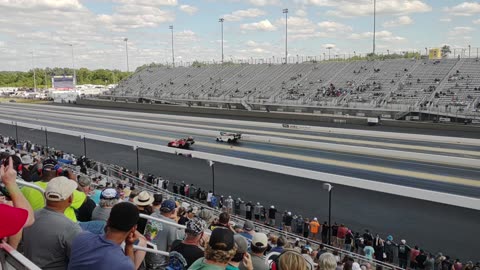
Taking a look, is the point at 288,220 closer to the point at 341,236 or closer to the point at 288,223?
the point at 288,223

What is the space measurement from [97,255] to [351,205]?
620 inches

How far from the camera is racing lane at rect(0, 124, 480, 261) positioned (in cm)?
1389

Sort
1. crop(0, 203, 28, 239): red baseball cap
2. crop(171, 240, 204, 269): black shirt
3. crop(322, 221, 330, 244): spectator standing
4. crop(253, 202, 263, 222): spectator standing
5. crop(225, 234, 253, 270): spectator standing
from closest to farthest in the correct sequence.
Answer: crop(0, 203, 28, 239): red baseball cap, crop(225, 234, 253, 270): spectator standing, crop(171, 240, 204, 269): black shirt, crop(322, 221, 330, 244): spectator standing, crop(253, 202, 263, 222): spectator standing

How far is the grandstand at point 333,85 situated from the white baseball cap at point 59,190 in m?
41.1

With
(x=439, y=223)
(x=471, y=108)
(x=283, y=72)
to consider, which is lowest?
(x=439, y=223)

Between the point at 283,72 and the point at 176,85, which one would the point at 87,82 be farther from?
the point at 283,72

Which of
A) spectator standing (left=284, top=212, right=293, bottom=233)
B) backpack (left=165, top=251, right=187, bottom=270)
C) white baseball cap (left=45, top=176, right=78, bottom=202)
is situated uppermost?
white baseball cap (left=45, top=176, right=78, bottom=202)

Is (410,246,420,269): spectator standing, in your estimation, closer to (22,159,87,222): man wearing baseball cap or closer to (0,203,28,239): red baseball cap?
(22,159,87,222): man wearing baseball cap

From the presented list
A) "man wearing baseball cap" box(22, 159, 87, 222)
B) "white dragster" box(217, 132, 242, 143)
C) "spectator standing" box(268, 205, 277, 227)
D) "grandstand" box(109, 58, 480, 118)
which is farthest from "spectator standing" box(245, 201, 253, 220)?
Answer: "grandstand" box(109, 58, 480, 118)

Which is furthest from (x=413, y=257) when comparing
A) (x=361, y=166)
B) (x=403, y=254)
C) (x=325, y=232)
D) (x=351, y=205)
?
(x=361, y=166)

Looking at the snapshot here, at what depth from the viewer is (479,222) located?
15289 mm

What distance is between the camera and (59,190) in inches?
126

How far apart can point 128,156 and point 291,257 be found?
A: 88.4ft

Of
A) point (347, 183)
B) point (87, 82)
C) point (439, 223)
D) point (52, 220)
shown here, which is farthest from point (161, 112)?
point (87, 82)
